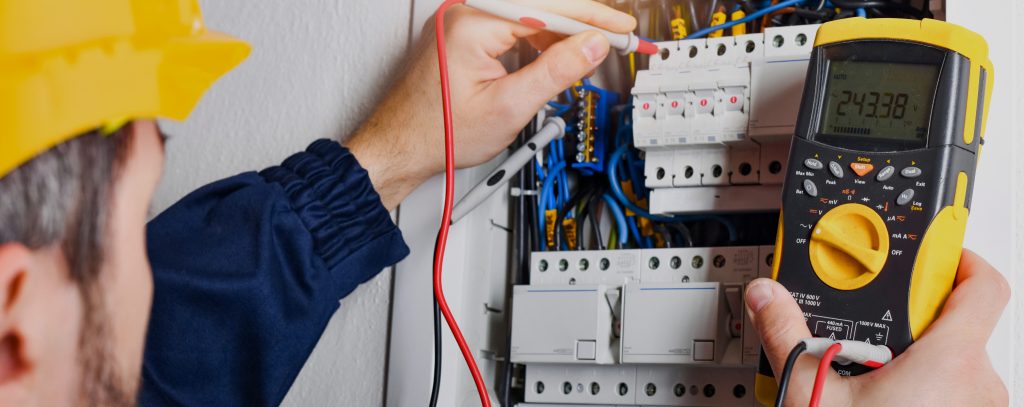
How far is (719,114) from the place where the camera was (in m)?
0.98

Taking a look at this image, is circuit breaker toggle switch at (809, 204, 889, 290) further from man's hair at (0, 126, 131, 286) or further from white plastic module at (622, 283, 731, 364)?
man's hair at (0, 126, 131, 286)

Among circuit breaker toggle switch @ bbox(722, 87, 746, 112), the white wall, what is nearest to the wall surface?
circuit breaker toggle switch @ bbox(722, 87, 746, 112)

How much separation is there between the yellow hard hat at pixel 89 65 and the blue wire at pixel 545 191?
0.54 meters

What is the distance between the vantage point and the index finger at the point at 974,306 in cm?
75

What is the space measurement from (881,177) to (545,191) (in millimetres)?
418

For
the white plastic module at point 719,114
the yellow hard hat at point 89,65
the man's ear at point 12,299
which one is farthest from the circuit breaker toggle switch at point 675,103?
the man's ear at point 12,299

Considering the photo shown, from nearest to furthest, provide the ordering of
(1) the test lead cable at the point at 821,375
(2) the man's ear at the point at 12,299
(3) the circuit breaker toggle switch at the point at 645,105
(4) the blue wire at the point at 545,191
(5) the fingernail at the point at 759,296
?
(2) the man's ear at the point at 12,299 < (1) the test lead cable at the point at 821,375 < (5) the fingernail at the point at 759,296 < (3) the circuit breaker toggle switch at the point at 645,105 < (4) the blue wire at the point at 545,191

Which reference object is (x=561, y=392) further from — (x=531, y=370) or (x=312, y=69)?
(x=312, y=69)

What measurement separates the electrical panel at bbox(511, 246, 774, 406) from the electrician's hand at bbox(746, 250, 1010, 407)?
0.14 meters

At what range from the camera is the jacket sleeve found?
1013 mm

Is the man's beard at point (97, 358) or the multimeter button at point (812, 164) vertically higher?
the multimeter button at point (812, 164)

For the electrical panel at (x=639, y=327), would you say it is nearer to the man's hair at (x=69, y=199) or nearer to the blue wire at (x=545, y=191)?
the blue wire at (x=545, y=191)

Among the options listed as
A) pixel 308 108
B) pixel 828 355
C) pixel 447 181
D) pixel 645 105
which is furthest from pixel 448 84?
pixel 828 355

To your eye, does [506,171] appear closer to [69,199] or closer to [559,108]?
[559,108]
